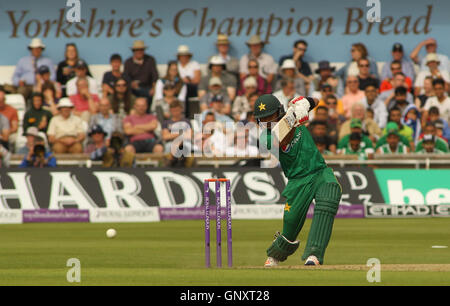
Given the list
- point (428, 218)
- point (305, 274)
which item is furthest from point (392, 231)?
point (305, 274)

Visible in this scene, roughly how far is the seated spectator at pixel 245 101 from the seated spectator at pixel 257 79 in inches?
10.7

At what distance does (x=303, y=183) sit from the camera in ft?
33.0

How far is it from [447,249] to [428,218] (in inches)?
239

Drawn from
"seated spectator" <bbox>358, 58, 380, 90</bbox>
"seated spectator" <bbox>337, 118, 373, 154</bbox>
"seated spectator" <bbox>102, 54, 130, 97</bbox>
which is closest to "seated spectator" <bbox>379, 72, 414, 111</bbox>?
"seated spectator" <bbox>358, 58, 380, 90</bbox>

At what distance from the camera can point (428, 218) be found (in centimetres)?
1877

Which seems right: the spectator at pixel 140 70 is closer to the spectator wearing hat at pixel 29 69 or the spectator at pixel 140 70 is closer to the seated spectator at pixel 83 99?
the seated spectator at pixel 83 99

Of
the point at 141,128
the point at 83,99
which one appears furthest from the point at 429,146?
the point at 83,99

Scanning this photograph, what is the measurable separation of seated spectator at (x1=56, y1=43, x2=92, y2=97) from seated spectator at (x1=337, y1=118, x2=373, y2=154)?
6.19m

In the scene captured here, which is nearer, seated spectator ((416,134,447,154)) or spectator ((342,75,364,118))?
seated spectator ((416,134,447,154))

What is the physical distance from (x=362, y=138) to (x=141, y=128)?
15.5ft

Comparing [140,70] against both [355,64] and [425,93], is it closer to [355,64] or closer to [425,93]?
[355,64]

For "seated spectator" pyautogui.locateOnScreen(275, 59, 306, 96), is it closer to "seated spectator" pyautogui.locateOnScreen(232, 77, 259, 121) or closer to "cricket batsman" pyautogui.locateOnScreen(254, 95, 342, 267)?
"seated spectator" pyautogui.locateOnScreen(232, 77, 259, 121)

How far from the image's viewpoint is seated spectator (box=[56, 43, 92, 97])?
22.5 meters
